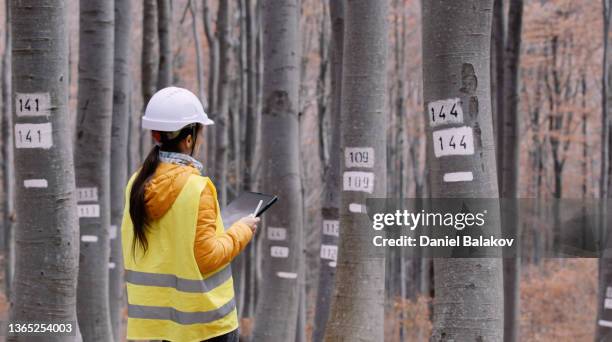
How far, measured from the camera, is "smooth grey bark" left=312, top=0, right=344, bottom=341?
9.30 meters

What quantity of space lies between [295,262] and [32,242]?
397cm

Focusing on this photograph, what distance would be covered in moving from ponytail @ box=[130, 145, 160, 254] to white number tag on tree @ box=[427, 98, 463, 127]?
52.8 inches

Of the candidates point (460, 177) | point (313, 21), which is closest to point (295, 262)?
point (460, 177)

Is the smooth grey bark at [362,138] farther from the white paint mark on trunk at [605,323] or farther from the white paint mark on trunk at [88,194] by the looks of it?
the white paint mark on trunk at [605,323]

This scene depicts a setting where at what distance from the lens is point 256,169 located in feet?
66.4

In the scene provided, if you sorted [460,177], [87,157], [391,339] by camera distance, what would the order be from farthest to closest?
1. [391,339]
2. [87,157]
3. [460,177]

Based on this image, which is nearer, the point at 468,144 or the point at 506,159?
the point at 468,144

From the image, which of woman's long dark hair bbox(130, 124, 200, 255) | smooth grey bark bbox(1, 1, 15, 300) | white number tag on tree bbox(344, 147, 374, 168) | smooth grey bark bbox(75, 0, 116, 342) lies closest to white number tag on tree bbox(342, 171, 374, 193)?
white number tag on tree bbox(344, 147, 374, 168)

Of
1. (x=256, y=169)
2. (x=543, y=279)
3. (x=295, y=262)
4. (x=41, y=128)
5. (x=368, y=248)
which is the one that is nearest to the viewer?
(x=41, y=128)

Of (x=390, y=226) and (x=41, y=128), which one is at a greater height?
(x=41, y=128)

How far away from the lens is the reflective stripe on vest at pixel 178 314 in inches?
147

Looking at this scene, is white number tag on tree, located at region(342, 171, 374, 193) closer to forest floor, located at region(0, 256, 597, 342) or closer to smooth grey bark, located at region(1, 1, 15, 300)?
smooth grey bark, located at region(1, 1, 15, 300)

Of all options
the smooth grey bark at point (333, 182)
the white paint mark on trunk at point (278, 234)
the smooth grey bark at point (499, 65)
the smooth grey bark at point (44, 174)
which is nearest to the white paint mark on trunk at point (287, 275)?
the white paint mark on trunk at point (278, 234)

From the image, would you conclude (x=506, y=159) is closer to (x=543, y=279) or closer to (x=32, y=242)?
(x=32, y=242)
